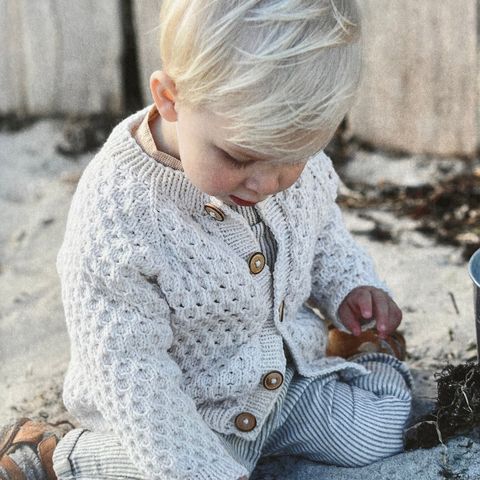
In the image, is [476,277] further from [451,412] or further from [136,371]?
[136,371]

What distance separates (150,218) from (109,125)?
6.36 ft

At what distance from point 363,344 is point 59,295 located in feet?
3.01

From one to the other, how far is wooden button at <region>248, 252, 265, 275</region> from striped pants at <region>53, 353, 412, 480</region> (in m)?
0.30

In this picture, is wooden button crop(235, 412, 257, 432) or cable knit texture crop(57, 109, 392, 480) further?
wooden button crop(235, 412, 257, 432)

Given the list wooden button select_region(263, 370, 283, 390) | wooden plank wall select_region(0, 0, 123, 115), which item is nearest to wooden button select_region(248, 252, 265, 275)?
wooden button select_region(263, 370, 283, 390)

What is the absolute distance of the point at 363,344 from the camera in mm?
2332

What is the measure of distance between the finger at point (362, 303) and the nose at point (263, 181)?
58cm

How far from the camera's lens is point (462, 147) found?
132 inches

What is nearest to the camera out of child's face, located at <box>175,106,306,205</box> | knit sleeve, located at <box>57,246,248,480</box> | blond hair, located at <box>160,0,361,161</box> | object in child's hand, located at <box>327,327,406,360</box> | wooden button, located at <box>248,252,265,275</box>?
blond hair, located at <box>160,0,361,161</box>

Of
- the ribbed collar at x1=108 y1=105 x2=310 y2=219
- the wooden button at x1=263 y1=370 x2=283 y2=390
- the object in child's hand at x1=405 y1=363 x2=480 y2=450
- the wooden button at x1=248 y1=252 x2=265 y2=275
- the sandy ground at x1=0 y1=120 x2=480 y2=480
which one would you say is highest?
the ribbed collar at x1=108 y1=105 x2=310 y2=219

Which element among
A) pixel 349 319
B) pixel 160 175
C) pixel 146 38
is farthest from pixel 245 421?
pixel 146 38

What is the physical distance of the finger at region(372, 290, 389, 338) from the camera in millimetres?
2125

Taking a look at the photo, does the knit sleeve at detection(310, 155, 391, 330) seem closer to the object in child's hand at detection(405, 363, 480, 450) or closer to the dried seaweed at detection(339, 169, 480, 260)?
the object in child's hand at detection(405, 363, 480, 450)

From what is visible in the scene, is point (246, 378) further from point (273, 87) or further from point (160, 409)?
point (273, 87)
